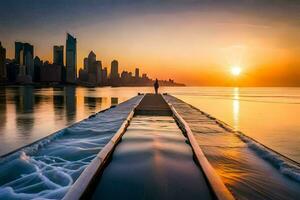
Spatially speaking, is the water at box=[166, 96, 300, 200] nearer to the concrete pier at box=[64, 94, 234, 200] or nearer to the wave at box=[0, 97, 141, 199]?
the concrete pier at box=[64, 94, 234, 200]

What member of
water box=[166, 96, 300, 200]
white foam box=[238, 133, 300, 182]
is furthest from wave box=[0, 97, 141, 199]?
white foam box=[238, 133, 300, 182]

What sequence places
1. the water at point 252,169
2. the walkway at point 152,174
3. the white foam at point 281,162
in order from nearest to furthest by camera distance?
the walkway at point 152,174 < the water at point 252,169 < the white foam at point 281,162

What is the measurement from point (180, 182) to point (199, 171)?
80cm

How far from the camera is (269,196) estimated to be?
15.6ft

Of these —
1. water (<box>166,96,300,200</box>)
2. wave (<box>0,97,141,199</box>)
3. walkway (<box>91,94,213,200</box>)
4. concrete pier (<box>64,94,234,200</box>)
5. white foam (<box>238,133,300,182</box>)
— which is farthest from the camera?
white foam (<box>238,133,300,182</box>)

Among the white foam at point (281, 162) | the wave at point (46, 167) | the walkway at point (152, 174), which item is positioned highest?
the walkway at point (152, 174)

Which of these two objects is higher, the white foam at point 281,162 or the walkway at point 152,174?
the walkway at point 152,174

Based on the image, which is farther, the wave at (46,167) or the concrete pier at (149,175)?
the wave at (46,167)

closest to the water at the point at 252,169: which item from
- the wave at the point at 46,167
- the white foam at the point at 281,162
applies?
the white foam at the point at 281,162

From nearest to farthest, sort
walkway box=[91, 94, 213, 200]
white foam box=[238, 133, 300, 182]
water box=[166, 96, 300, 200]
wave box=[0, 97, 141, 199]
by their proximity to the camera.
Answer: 1. walkway box=[91, 94, 213, 200]
2. water box=[166, 96, 300, 200]
3. wave box=[0, 97, 141, 199]
4. white foam box=[238, 133, 300, 182]

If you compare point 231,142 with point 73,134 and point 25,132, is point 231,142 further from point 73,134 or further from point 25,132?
point 25,132

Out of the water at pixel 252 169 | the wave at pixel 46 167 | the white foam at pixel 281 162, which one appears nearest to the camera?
the water at pixel 252 169

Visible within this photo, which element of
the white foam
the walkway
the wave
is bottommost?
the wave

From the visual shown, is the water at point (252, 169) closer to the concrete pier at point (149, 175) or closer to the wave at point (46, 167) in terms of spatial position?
the concrete pier at point (149, 175)
